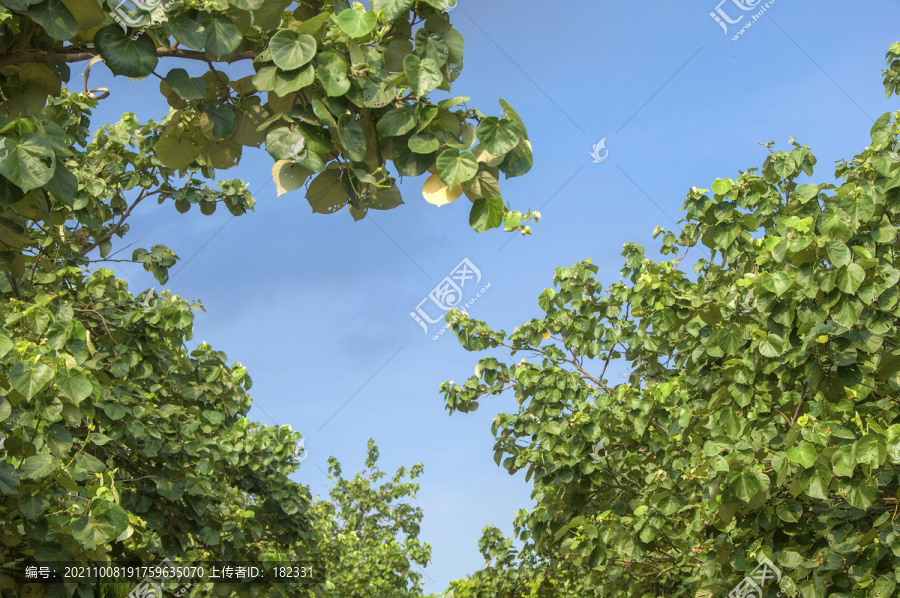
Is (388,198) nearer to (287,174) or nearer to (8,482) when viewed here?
(287,174)

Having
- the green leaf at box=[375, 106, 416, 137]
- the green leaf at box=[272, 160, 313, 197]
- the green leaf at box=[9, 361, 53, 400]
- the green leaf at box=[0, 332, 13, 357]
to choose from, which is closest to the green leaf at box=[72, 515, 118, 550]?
the green leaf at box=[9, 361, 53, 400]

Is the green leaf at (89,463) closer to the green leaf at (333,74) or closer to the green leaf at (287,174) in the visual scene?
the green leaf at (287,174)

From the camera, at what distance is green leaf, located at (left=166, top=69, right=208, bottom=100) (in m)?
2.13

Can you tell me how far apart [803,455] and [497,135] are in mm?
2205

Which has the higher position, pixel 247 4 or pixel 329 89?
pixel 247 4

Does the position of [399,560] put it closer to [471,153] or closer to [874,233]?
[874,233]

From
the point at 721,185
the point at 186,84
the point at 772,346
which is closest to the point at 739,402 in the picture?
the point at 772,346

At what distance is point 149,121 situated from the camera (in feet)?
22.5

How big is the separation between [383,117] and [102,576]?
13.2 feet

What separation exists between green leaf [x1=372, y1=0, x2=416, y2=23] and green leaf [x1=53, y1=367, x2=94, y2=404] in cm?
Result: 213

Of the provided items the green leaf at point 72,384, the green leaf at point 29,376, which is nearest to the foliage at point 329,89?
the green leaf at point 29,376

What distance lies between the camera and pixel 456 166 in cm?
189

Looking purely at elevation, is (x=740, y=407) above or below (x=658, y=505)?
above

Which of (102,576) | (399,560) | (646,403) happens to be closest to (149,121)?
(102,576)
